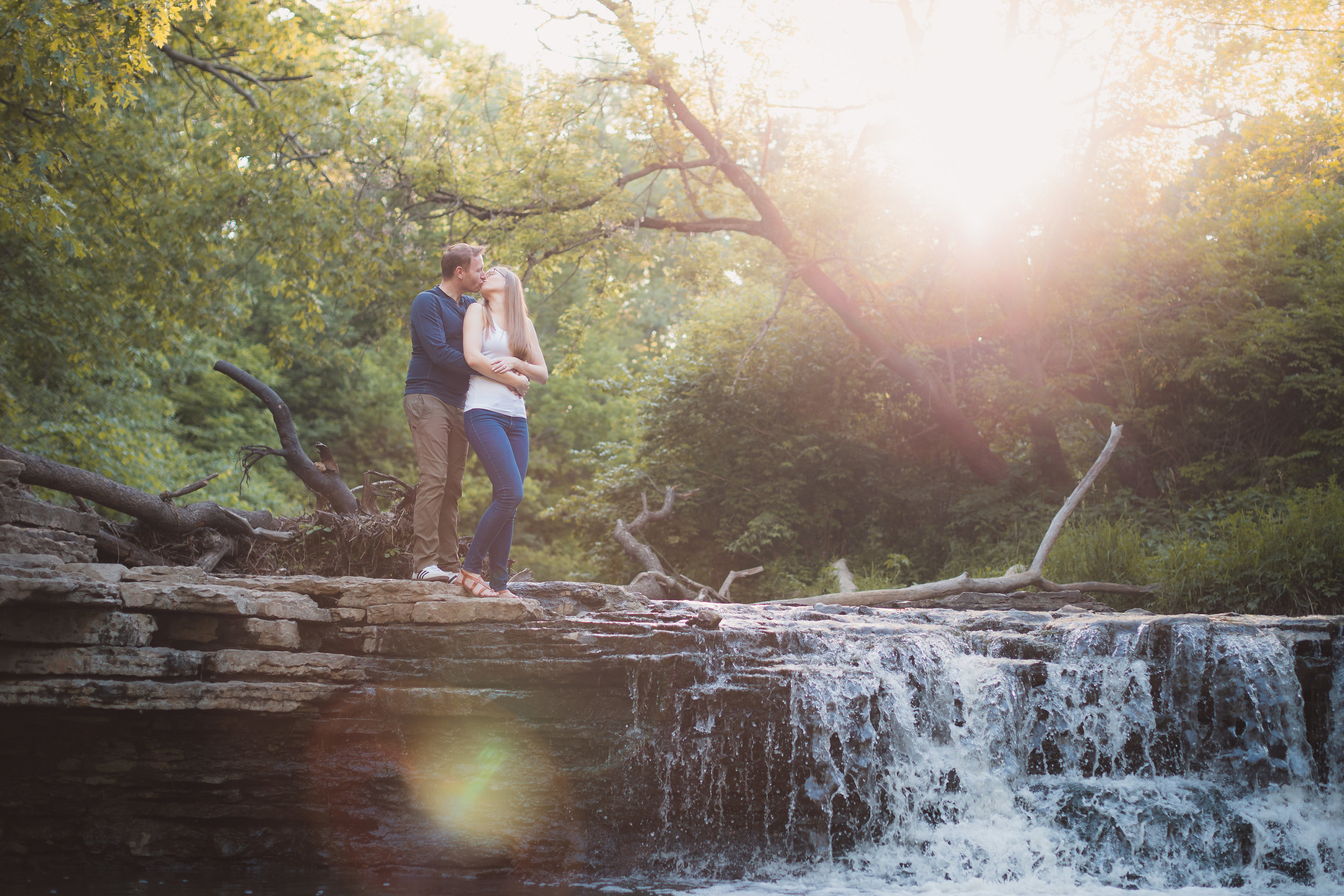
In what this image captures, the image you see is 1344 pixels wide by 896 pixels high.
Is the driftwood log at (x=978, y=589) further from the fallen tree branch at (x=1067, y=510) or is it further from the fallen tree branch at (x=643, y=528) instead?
the fallen tree branch at (x=643, y=528)

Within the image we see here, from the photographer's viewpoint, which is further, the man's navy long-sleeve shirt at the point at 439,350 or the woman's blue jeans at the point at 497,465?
the man's navy long-sleeve shirt at the point at 439,350

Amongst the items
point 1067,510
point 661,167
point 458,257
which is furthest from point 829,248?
point 458,257

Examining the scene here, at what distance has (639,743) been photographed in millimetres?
5438

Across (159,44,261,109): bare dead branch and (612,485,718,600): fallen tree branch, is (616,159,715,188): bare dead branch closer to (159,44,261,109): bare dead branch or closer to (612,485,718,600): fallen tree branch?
(612,485,718,600): fallen tree branch

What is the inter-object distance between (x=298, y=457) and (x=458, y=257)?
10.5 feet

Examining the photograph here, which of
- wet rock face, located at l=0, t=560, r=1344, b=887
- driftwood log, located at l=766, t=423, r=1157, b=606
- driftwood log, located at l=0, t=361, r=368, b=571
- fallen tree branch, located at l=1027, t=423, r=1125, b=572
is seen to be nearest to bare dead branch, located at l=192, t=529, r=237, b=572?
driftwood log, located at l=0, t=361, r=368, b=571

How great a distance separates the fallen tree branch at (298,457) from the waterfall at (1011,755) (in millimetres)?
3957

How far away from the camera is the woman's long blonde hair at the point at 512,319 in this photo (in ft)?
17.8

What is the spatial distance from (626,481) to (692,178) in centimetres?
482

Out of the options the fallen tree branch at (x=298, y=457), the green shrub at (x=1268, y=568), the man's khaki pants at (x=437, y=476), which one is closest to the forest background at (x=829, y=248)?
the green shrub at (x=1268, y=568)

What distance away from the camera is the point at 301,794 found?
5.25 metres

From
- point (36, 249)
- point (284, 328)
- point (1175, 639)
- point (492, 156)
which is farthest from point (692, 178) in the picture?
point (1175, 639)

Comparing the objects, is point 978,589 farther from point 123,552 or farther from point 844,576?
point 123,552

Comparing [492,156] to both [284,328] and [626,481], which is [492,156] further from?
[626,481]
